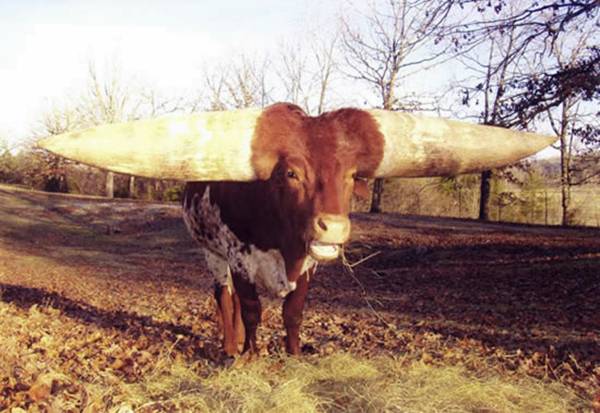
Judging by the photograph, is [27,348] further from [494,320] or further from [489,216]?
[489,216]

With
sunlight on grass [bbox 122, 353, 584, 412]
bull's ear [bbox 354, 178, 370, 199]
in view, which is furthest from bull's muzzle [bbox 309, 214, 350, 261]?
sunlight on grass [bbox 122, 353, 584, 412]

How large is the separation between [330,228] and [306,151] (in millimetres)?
616

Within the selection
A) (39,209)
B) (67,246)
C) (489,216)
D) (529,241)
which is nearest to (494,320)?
(529,241)

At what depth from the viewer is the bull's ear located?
14.6 ft

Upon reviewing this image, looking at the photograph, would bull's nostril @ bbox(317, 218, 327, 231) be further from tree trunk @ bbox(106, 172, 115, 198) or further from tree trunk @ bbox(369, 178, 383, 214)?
tree trunk @ bbox(106, 172, 115, 198)

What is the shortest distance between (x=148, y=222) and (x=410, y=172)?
2333 cm

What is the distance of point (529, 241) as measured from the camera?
17406 millimetres

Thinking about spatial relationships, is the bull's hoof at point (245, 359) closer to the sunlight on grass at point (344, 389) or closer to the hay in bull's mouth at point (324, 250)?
the sunlight on grass at point (344, 389)

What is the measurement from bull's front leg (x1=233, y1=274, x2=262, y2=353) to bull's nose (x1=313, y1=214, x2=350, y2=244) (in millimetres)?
1592

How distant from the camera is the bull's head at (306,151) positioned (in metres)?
3.80

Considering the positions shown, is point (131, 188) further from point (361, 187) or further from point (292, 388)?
point (292, 388)

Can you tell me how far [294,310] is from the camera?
5055mm

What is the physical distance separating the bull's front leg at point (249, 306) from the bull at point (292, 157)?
0.40 feet

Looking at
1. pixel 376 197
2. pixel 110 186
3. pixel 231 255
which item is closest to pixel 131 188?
pixel 110 186
